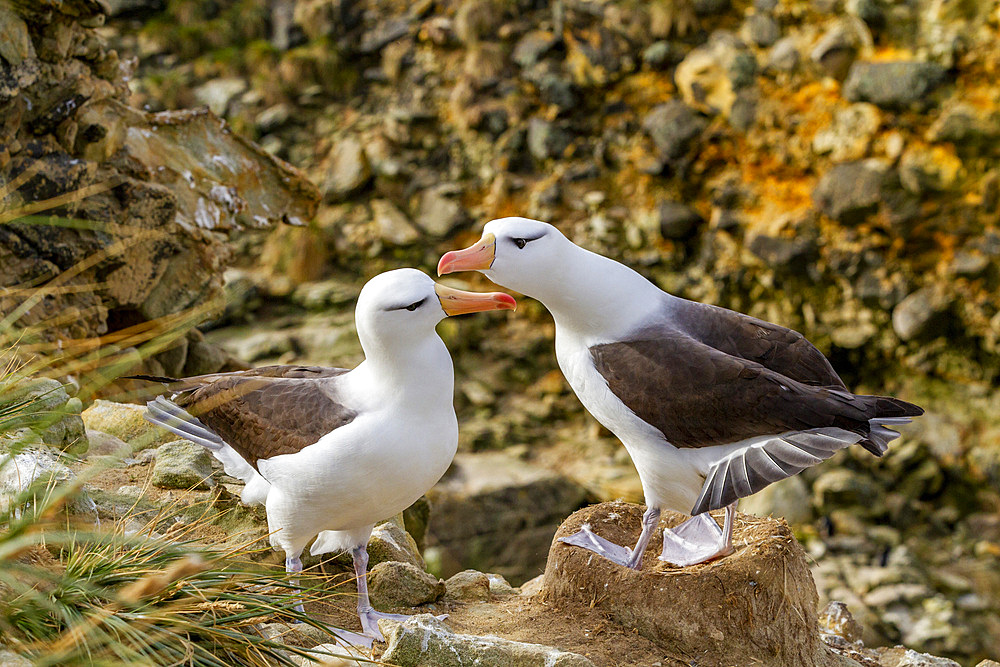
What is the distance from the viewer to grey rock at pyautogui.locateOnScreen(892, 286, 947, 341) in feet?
34.2

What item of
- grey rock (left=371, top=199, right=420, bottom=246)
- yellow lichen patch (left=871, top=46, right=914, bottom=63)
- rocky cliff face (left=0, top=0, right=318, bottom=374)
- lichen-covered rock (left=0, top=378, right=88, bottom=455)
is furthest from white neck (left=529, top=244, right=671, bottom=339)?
grey rock (left=371, top=199, right=420, bottom=246)

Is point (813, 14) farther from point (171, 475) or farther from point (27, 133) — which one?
point (171, 475)

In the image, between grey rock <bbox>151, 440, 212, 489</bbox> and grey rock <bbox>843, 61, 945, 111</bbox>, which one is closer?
grey rock <bbox>151, 440, 212, 489</bbox>

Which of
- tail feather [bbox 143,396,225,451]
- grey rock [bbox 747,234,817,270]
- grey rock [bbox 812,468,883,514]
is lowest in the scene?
grey rock [bbox 812,468,883,514]

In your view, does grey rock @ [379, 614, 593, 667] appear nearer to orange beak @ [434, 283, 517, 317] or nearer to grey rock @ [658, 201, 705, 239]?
orange beak @ [434, 283, 517, 317]

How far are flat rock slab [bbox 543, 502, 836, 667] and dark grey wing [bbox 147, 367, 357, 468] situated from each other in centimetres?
114

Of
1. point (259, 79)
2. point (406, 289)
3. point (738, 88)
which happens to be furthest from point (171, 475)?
point (259, 79)

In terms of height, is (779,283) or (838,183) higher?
(838,183)

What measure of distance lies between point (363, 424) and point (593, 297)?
3.46ft

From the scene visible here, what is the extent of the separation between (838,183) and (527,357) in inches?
188

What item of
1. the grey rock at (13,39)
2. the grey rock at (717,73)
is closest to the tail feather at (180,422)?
the grey rock at (13,39)

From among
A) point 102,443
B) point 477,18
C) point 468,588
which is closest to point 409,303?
point 468,588

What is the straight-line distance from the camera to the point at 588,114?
13602 millimetres

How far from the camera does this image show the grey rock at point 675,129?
12172 millimetres
